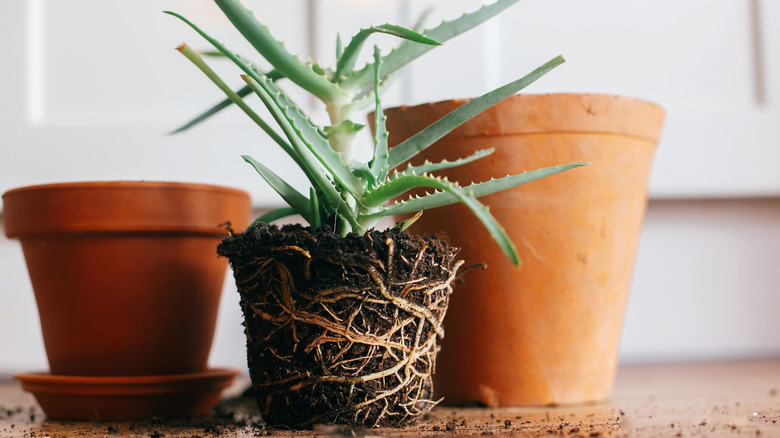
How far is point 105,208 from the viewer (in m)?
0.67

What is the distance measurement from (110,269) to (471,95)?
0.73m

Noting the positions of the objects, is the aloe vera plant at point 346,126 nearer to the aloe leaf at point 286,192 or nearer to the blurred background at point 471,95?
the aloe leaf at point 286,192

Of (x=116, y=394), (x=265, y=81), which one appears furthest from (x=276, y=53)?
(x=116, y=394)

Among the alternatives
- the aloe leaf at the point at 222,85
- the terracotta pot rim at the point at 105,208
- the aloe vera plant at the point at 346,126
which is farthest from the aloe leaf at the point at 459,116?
the terracotta pot rim at the point at 105,208

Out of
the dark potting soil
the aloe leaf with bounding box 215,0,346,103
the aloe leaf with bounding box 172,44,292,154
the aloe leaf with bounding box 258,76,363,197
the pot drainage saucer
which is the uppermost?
the aloe leaf with bounding box 215,0,346,103

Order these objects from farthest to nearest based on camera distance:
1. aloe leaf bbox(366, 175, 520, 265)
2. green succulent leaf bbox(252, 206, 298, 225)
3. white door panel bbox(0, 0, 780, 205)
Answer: white door panel bbox(0, 0, 780, 205)
green succulent leaf bbox(252, 206, 298, 225)
aloe leaf bbox(366, 175, 520, 265)

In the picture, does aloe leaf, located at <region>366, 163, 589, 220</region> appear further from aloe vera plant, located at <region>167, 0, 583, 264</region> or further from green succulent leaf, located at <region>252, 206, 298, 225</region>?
green succulent leaf, located at <region>252, 206, 298, 225</region>

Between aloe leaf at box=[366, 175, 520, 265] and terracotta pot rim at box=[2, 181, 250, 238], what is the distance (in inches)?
9.0

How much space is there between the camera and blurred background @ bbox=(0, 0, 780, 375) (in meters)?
1.13

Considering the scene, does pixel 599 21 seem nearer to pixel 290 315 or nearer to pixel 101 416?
pixel 290 315

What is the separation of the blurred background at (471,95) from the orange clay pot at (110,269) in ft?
1.46

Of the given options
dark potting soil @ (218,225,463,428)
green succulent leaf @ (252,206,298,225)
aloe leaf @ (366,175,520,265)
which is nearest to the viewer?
aloe leaf @ (366,175,520,265)

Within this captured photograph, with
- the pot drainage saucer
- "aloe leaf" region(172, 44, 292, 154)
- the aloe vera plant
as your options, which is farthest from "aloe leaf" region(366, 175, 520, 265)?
the pot drainage saucer

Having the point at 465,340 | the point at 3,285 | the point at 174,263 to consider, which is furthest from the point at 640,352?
the point at 3,285
